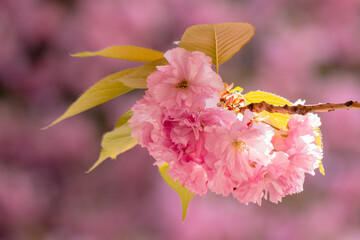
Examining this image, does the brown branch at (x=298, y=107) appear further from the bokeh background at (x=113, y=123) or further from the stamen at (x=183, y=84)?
the bokeh background at (x=113, y=123)

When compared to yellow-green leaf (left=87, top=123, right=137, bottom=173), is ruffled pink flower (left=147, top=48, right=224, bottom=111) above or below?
above

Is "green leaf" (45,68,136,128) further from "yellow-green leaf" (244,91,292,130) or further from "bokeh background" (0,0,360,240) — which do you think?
"bokeh background" (0,0,360,240)

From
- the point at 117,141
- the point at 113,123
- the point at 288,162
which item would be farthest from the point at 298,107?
the point at 113,123

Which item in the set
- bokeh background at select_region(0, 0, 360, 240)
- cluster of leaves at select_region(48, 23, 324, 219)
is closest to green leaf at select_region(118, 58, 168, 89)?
cluster of leaves at select_region(48, 23, 324, 219)

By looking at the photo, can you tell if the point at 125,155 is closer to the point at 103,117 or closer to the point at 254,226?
the point at 103,117

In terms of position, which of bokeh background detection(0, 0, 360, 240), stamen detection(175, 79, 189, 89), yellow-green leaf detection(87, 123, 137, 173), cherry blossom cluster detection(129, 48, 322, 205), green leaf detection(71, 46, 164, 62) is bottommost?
bokeh background detection(0, 0, 360, 240)

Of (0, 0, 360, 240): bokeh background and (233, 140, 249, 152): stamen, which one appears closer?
(233, 140, 249, 152): stamen
